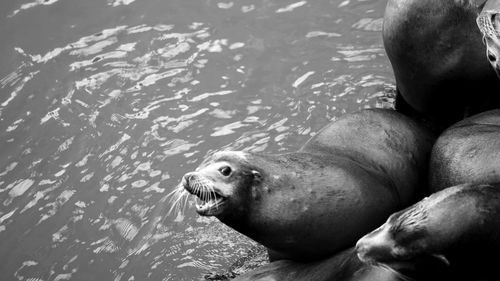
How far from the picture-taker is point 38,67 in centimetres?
954

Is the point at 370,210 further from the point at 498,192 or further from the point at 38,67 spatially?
the point at 38,67

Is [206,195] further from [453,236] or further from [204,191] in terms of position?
[453,236]

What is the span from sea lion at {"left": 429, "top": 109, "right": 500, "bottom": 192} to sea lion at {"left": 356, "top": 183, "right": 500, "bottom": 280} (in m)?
0.65

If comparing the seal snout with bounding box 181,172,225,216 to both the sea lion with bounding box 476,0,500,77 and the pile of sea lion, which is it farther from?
the sea lion with bounding box 476,0,500,77

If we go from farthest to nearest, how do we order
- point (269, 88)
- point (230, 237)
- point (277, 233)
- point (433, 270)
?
point (269, 88), point (230, 237), point (277, 233), point (433, 270)

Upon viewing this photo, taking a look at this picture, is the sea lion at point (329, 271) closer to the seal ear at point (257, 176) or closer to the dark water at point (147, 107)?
the seal ear at point (257, 176)

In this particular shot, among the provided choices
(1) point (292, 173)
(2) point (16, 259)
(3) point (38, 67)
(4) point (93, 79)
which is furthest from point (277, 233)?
(3) point (38, 67)

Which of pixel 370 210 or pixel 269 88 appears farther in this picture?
pixel 269 88

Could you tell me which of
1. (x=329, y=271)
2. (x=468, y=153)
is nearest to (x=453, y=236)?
(x=329, y=271)

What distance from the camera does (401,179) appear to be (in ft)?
17.4

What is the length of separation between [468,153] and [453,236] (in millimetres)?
1103

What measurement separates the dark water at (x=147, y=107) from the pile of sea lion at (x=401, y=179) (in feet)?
4.88

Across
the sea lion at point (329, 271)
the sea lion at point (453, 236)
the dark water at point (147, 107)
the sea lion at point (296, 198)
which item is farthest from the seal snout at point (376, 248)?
the dark water at point (147, 107)

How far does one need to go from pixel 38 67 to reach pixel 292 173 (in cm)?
558
